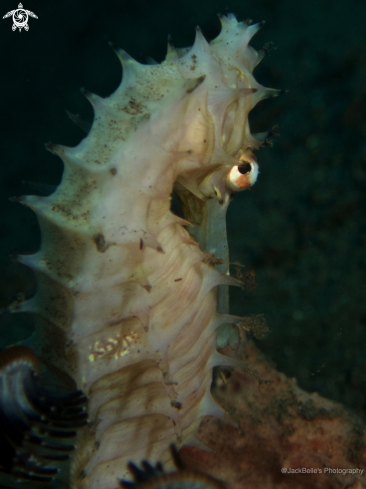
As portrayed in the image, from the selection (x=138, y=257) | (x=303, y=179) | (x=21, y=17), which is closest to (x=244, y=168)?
(x=303, y=179)

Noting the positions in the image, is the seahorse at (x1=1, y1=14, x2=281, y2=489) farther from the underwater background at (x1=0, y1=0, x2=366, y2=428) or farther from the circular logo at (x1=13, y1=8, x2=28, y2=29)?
the circular logo at (x1=13, y1=8, x2=28, y2=29)

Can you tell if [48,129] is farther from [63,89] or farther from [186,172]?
[186,172]

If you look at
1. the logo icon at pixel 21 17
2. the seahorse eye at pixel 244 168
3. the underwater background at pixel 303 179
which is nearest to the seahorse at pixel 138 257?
the seahorse eye at pixel 244 168

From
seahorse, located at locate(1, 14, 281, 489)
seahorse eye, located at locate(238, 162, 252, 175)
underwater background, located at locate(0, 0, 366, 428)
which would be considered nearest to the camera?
seahorse, located at locate(1, 14, 281, 489)

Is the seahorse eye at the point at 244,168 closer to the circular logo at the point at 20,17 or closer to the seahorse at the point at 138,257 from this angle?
the seahorse at the point at 138,257

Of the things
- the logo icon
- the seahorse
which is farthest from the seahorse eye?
the logo icon

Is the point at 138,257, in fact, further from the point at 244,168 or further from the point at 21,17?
the point at 21,17

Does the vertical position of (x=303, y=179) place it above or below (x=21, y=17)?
below
